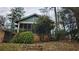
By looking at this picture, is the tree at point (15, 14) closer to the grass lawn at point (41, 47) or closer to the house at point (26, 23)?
the house at point (26, 23)

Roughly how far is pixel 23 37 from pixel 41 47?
285 millimetres

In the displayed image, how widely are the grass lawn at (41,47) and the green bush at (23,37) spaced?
0.18ft

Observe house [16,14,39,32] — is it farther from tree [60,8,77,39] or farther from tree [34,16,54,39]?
tree [60,8,77,39]

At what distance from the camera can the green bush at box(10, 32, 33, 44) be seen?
2340 millimetres

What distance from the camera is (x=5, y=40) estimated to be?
2350 mm

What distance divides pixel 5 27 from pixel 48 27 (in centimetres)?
60

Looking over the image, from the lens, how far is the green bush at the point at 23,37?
2.34 meters

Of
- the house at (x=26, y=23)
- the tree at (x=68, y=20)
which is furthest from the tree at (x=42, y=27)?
the tree at (x=68, y=20)

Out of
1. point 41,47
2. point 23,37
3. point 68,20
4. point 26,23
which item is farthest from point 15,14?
point 68,20

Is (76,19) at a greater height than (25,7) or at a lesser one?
lesser

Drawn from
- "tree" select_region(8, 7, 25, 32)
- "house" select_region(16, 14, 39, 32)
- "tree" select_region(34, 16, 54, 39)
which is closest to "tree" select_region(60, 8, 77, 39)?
"tree" select_region(34, 16, 54, 39)

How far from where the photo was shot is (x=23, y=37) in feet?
7.71
